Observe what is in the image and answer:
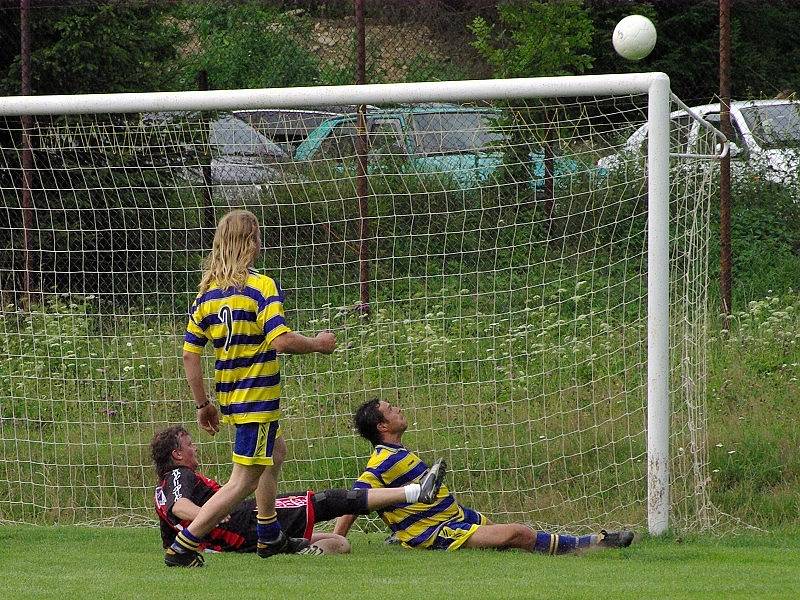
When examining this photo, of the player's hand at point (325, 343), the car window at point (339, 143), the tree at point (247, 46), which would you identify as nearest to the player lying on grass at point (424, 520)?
the player's hand at point (325, 343)

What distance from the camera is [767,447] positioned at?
26.7 ft

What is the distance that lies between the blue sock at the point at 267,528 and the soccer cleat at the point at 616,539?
5.16ft

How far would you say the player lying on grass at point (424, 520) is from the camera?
6.00 meters

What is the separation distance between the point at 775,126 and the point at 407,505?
6.29 m

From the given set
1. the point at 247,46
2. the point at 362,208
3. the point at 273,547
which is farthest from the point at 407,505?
the point at 247,46

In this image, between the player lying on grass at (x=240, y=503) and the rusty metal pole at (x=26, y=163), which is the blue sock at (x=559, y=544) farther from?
the rusty metal pole at (x=26, y=163)

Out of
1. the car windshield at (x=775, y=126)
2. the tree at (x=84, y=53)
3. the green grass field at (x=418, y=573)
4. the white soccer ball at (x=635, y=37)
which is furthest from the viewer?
the tree at (x=84, y=53)

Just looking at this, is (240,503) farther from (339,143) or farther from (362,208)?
(339,143)

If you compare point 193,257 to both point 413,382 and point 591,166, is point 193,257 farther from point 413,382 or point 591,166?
point 591,166

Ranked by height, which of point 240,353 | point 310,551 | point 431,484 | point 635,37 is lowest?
point 310,551

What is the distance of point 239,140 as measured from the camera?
8.53 metres

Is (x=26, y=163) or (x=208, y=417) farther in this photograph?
(x=26, y=163)

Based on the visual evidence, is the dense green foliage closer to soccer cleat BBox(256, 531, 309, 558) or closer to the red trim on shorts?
the red trim on shorts

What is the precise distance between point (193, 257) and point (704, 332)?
351 cm
